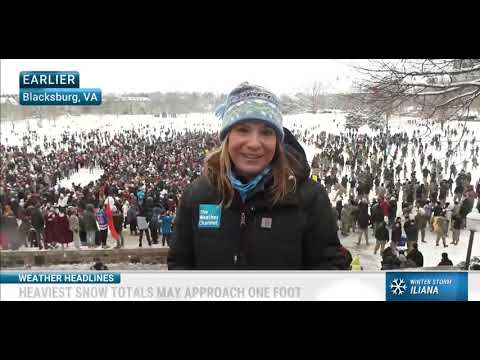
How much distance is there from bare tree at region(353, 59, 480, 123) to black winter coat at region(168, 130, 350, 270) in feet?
4.49

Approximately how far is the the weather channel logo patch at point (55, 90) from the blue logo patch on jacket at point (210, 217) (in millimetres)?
1582

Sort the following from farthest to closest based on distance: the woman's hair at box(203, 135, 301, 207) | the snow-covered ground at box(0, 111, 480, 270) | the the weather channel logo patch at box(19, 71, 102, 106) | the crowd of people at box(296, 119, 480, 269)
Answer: the crowd of people at box(296, 119, 480, 269) < the snow-covered ground at box(0, 111, 480, 270) < the the weather channel logo patch at box(19, 71, 102, 106) < the woman's hair at box(203, 135, 301, 207)

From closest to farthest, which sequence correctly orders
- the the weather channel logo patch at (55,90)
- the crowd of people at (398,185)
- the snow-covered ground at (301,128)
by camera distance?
the the weather channel logo patch at (55,90)
the snow-covered ground at (301,128)
the crowd of people at (398,185)

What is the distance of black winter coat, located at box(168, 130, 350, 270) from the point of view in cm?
236

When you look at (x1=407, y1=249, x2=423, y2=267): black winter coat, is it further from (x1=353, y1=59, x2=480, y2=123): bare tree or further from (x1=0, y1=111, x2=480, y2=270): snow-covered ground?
(x1=353, y1=59, x2=480, y2=123): bare tree

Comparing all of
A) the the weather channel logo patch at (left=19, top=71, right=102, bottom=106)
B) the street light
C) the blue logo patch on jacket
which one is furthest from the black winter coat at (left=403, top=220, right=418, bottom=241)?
the the weather channel logo patch at (left=19, top=71, right=102, bottom=106)

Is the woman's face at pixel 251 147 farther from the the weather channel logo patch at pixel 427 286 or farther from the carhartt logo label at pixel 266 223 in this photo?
the the weather channel logo patch at pixel 427 286

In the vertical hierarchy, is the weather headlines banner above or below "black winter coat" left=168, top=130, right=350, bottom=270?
below

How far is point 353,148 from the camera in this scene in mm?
3666

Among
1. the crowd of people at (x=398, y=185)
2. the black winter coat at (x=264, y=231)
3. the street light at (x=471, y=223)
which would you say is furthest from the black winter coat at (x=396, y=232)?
the black winter coat at (x=264, y=231)

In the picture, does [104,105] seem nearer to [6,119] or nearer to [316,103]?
[6,119]

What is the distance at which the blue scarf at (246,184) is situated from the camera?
93.2 inches

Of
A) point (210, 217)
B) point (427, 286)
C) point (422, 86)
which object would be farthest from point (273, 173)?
point (427, 286)

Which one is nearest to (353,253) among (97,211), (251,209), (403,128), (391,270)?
(391,270)
